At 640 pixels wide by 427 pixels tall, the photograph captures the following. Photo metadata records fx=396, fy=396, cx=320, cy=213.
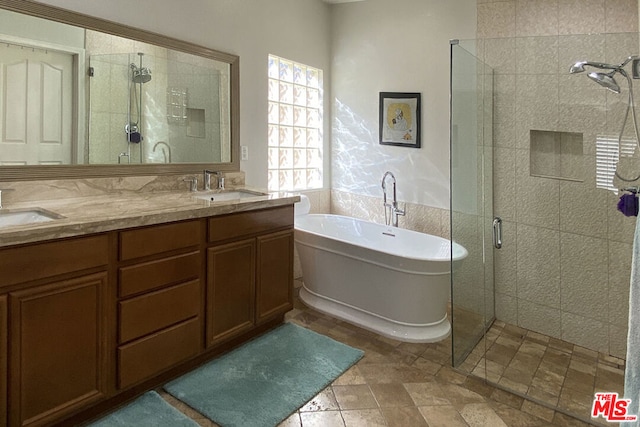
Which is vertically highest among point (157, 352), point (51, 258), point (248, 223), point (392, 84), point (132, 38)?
point (392, 84)

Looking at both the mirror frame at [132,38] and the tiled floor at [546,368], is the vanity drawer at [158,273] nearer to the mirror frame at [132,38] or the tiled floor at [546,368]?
the mirror frame at [132,38]

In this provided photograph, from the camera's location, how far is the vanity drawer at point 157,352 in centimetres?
187

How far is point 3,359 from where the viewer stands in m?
1.49

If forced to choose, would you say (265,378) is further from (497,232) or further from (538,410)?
(497,232)

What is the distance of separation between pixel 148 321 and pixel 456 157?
2.01 meters

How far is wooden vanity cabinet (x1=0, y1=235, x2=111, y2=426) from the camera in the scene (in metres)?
1.50

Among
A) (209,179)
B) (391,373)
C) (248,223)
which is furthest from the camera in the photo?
(209,179)

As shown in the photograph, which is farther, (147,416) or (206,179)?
(206,179)

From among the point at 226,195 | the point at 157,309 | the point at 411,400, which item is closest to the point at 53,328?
the point at 157,309

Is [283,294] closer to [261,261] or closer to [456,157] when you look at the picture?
[261,261]

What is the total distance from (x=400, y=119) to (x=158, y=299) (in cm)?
258

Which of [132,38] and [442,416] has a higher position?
[132,38]

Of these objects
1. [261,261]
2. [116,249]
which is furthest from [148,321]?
[261,261]

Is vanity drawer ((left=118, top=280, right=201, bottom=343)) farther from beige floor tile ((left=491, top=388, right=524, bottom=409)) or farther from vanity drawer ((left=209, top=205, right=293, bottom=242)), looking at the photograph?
beige floor tile ((left=491, top=388, right=524, bottom=409))
